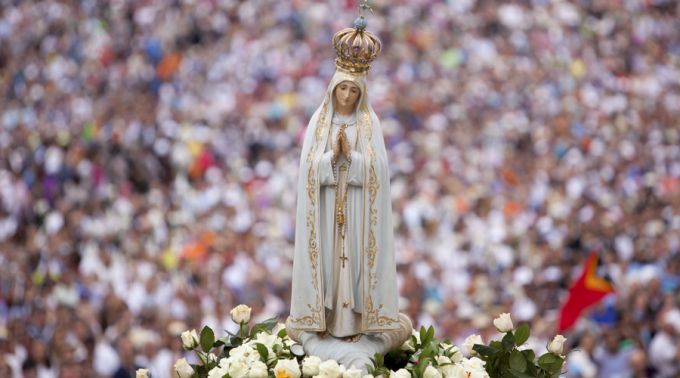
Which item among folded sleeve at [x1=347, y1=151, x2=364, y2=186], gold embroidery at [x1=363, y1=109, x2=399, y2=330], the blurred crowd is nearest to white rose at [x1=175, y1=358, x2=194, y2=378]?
gold embroidery at [x1=363, y1=109, x2=399, y2=330]

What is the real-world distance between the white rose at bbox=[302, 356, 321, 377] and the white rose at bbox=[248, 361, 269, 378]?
27 centimetres

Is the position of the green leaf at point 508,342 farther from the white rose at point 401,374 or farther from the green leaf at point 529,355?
the white rose at point 401,374

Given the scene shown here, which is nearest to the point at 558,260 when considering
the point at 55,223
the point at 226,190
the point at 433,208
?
the point at 433,208

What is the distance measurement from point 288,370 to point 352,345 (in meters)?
0.59

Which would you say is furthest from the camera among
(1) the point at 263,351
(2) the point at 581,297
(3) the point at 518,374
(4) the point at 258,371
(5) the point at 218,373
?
(2) the point at 581,297

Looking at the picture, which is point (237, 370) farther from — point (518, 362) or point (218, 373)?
point (518, 362)

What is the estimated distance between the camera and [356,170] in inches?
350

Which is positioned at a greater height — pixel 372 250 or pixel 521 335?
pixel 372 250

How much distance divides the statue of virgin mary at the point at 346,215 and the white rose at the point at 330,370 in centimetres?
44

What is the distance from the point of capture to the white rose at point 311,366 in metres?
8.63

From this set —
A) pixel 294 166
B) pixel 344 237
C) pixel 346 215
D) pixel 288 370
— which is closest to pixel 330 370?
pixel 288 370

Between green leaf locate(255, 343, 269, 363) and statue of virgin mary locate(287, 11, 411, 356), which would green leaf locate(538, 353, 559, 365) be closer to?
statue of virgin mary locate(287, 11, 411, 356)

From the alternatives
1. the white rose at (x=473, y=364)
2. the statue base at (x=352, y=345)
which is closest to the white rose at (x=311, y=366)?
the statue base at (x=352, y=345)

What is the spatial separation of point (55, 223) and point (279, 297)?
4.29 meters
